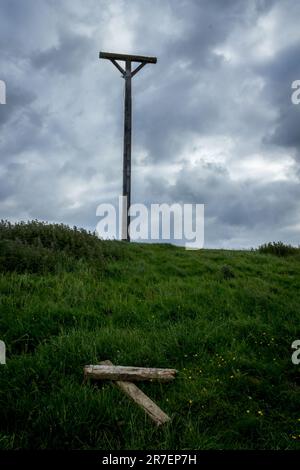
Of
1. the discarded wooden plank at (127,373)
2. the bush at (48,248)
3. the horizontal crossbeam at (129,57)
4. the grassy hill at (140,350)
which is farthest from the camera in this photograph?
the horizontal crossbeam at (129,57)

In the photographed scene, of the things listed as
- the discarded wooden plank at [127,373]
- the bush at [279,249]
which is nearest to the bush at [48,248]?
the discarded wooden plank at [127,373]

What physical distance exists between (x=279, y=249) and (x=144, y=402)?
45.4 ft

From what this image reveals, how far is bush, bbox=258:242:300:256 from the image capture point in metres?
16.5

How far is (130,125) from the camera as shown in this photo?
1650 centimetres

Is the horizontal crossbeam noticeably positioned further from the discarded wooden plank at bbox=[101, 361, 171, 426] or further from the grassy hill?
the discarded wooden plank at bbox=[101, 361, 171, 426]

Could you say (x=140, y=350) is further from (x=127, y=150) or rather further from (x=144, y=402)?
(x=127, y=150)

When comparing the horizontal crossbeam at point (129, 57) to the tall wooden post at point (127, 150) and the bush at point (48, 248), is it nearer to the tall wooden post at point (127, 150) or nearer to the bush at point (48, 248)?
the tall wooden post at point (127, 150)

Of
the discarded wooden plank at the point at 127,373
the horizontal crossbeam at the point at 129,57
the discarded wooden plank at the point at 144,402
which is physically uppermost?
the horizontal crossbeam at the point at 129,57

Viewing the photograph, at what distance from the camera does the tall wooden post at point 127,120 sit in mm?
15617

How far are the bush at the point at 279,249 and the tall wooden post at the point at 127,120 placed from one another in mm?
6237

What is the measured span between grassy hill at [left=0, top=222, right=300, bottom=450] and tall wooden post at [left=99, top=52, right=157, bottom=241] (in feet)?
18.2

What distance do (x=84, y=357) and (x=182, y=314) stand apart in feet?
7.82
